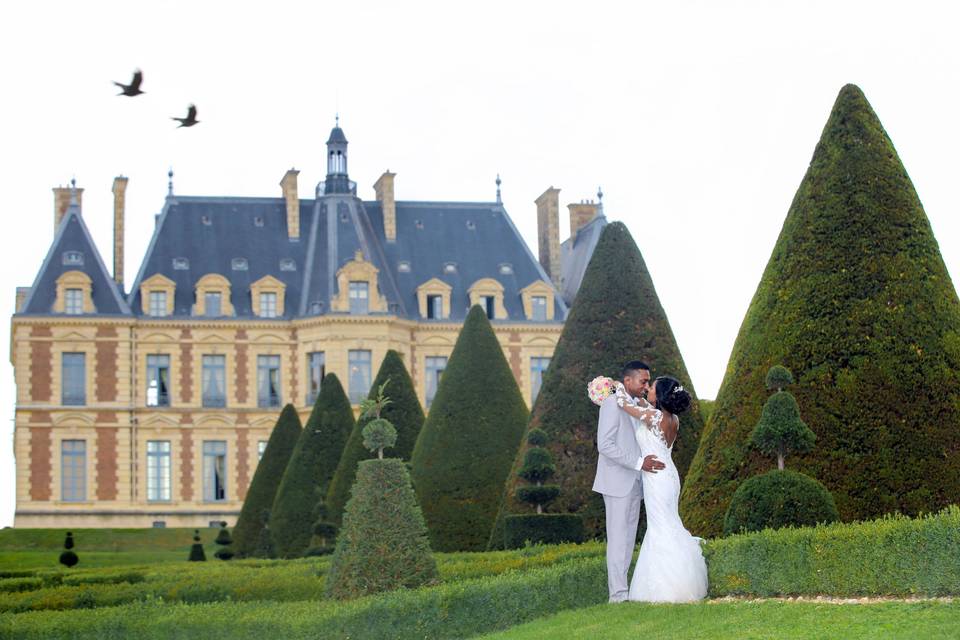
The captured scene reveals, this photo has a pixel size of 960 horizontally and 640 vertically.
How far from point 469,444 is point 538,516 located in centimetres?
506

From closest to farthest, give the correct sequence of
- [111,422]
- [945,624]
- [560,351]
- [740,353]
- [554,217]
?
1. [945,624]
2. [740,353]
3. [560,351]
4. [111,422]
5. [554,217]

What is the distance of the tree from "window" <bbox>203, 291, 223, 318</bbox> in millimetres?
41776

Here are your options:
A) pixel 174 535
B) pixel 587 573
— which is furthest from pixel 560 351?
pixel 174 535

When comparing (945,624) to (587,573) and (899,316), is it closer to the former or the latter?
(587,573)

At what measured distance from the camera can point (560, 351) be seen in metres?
23.7

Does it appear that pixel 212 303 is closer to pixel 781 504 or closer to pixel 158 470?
pixel 158 470

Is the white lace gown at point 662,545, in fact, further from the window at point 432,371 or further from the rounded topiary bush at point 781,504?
the window at point 432,371

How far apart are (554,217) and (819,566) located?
48.7m

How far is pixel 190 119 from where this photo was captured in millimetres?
17469

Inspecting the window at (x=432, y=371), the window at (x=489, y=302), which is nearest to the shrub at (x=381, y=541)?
the window at (x=432, y=371)

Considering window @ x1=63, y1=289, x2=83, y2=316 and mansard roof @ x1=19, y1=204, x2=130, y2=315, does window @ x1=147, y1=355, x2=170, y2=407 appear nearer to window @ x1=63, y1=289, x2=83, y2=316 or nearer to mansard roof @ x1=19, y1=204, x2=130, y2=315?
mansard roof @ x1=19, y1=204, x2=130, y2=315

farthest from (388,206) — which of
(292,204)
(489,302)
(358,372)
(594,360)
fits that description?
(594,360)

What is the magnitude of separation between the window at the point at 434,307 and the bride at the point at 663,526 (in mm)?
44570

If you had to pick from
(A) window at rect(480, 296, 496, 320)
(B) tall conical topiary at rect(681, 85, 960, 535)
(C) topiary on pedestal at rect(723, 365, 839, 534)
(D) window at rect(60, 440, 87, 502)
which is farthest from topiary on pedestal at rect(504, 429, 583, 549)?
(A) window at rect(480, 296, 496, 320)
